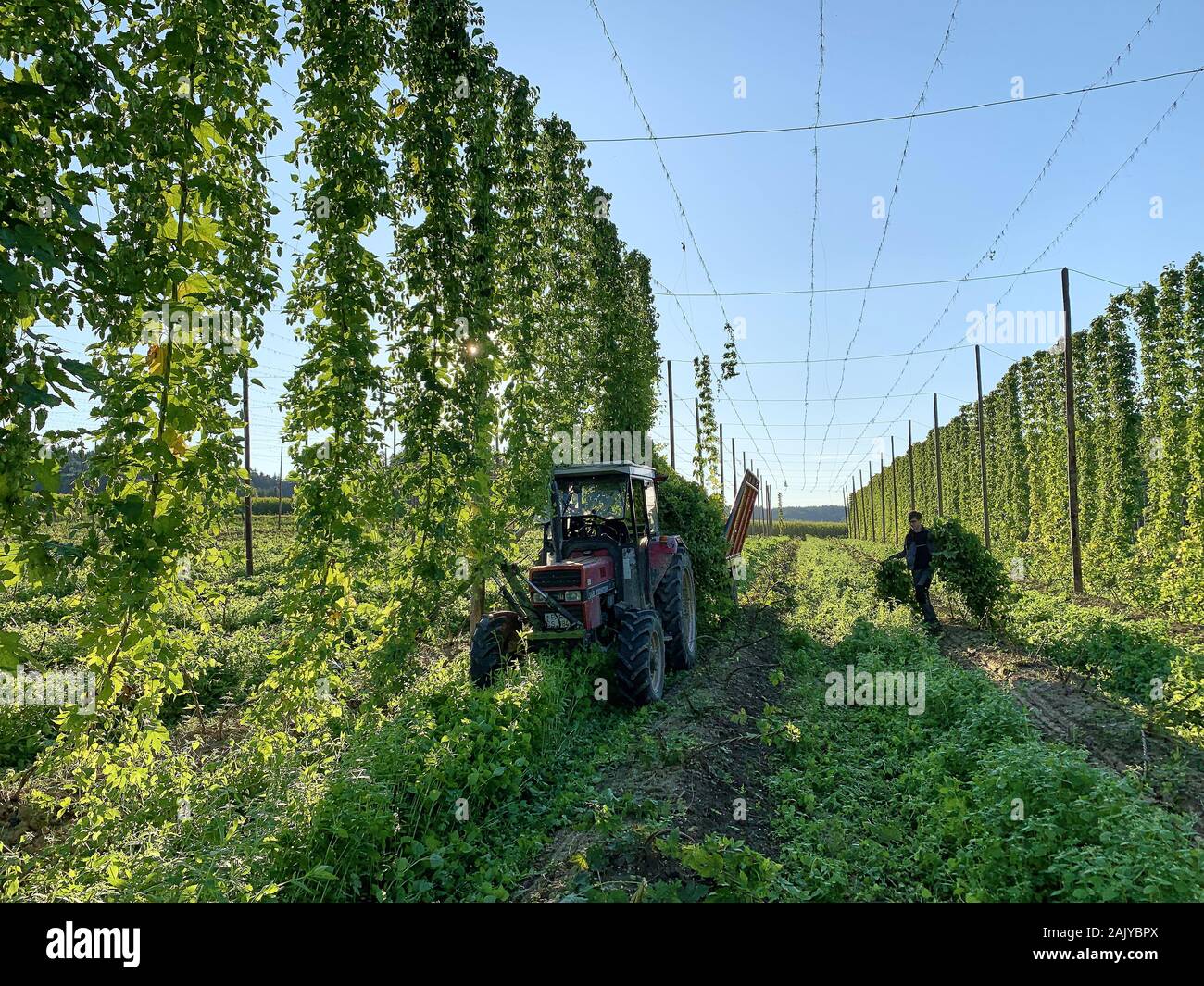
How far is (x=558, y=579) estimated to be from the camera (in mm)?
7363

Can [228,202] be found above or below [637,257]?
below

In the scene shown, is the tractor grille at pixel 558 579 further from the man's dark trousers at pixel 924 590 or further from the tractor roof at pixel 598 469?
the man's dark trousers at pixel 924 590

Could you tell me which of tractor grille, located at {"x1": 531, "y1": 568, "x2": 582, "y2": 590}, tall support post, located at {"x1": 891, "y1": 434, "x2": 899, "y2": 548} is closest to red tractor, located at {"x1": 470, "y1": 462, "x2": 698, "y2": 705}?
tractor grille, located at {"x1": 531, "y1": 568, "x2": 582, "y2": 590}

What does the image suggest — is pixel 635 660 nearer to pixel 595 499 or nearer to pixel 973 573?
pixel 595 499

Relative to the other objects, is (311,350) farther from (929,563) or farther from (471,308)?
(929,563)

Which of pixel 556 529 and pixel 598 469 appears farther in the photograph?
pixel 598 469

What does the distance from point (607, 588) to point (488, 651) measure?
1.64m

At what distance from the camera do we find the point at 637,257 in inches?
732

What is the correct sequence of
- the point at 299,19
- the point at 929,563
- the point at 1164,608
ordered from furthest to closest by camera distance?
1. the point at 1164,608
2. the point at 929,563
3. the point at 299,19

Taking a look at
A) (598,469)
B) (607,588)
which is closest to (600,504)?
(598,469)

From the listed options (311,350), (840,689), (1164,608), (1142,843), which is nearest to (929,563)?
(840,689)

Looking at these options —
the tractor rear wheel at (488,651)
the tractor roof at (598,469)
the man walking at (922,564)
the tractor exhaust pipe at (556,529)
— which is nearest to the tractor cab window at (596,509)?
the tractor roof at (598,469)
